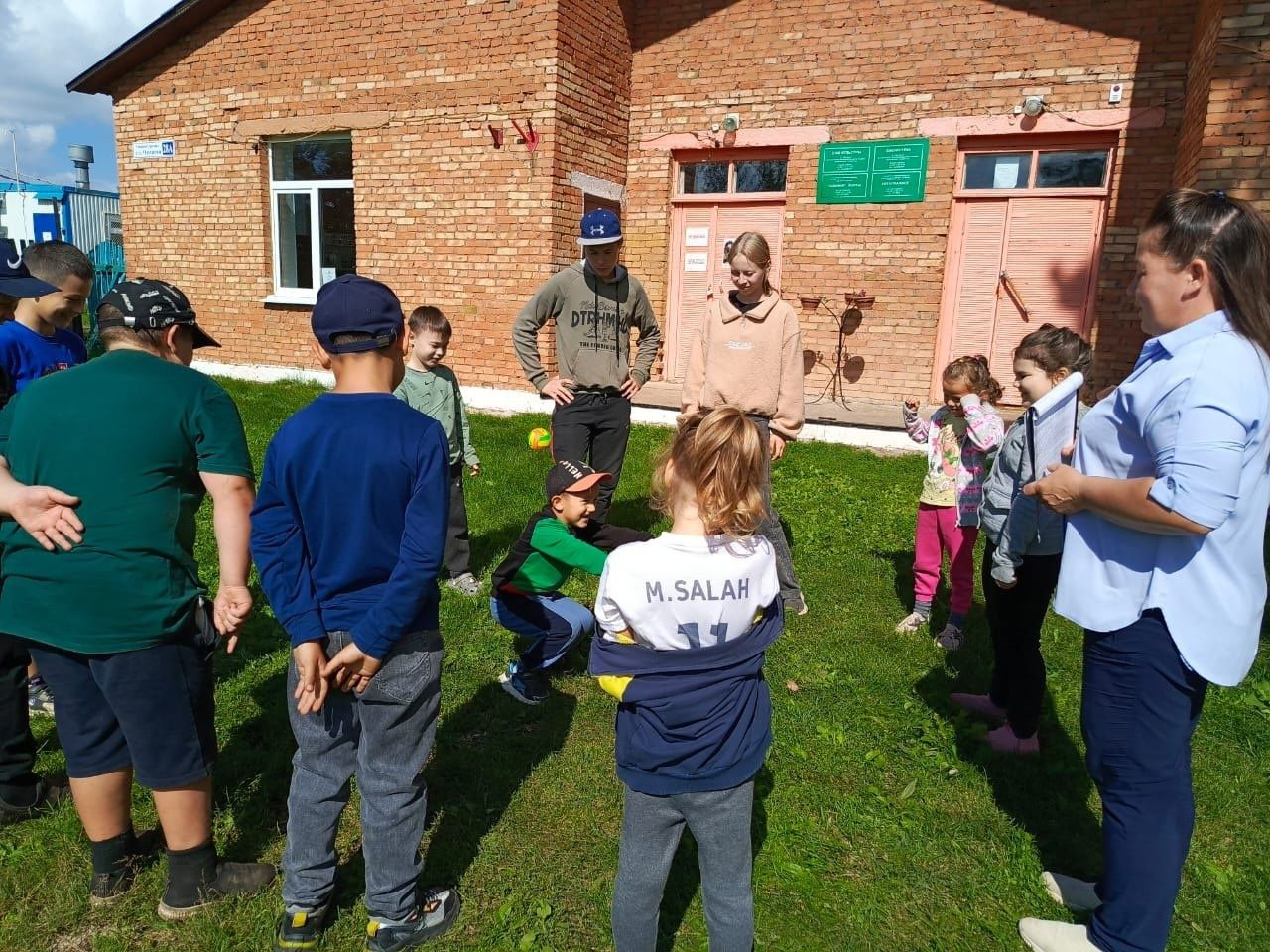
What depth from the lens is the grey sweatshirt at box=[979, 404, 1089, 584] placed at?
3012 mm

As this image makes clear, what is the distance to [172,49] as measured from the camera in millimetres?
11656

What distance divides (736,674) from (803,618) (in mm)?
2783

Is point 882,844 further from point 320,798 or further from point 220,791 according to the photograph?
point 220,791

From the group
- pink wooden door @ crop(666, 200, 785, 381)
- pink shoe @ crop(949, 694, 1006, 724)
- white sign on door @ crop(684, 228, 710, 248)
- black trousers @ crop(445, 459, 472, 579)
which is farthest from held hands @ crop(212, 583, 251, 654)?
white sign on door @ crop(684, 228, 710, 248)

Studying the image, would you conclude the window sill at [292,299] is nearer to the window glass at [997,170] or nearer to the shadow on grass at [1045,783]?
the window glass at [997,170]

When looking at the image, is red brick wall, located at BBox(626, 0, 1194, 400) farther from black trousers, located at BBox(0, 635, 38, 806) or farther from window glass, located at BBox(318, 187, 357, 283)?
black trousers, located at BBox(0, 635, 38, 806)

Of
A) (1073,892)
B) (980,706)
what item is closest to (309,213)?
(980,706)

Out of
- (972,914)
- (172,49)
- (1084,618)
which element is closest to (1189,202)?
(1084,618)

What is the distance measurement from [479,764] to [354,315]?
1922 millimetres

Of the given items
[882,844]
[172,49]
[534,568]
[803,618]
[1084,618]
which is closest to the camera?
[1084,618]

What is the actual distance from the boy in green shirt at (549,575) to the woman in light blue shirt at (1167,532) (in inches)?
63.0

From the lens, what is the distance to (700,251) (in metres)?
11.0

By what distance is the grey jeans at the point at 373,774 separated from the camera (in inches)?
86.1

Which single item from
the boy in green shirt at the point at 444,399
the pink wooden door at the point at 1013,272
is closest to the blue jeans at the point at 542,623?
the boy in green shirt at the point at 444,399
